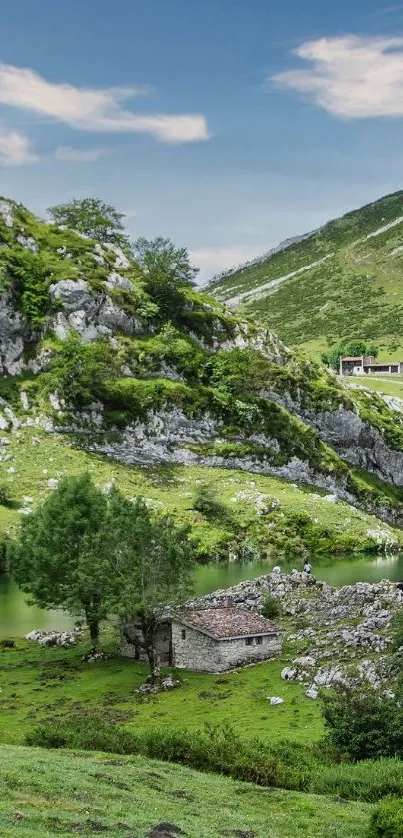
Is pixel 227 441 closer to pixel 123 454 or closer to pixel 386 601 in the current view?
pixel 123 454

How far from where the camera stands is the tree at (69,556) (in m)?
54.7

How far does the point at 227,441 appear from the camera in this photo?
449ft

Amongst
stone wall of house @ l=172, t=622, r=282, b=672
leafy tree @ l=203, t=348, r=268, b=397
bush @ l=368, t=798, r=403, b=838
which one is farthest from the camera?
leafy tree @ l=203, t=348, r=268, b=397

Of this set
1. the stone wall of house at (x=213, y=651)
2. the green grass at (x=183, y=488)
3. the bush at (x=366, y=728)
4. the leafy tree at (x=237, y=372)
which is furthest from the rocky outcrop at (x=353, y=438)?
the bush at (x=366, y=728)

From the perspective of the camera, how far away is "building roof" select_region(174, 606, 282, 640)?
5109 centimetres

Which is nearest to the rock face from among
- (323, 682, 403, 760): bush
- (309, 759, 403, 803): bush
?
(323, 682, 403, 760): bush

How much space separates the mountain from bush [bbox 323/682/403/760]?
70.1 m

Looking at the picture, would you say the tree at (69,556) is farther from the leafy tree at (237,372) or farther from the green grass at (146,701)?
the leafy tree at (237,372)

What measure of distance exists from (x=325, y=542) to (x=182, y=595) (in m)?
63.3

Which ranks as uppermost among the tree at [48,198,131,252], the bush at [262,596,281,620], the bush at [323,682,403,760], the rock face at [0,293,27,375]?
the tree at [48,198,131,252]

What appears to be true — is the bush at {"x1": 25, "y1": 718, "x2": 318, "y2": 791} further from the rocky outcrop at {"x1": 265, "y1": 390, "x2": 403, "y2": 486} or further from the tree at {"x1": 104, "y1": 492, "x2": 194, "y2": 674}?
the rocky outcrop at {"x1": 265, "y1": 390, "x2": 403, "y2": 486}

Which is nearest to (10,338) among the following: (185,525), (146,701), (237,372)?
(237,372)

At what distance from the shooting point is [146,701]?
151 ft

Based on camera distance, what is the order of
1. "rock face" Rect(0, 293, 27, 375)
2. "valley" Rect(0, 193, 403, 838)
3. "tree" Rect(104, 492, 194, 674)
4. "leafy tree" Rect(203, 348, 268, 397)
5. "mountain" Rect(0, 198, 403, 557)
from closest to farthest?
"valley" Rect(0, 193, 403, 838)
"tree" Rect(104, 492, 194, 674)
"mountain" Rect(0, 198, 403, 557)
"rock face" Rect(0, 293, 27, 375)
"leafy tree" Rect(203, 348, 268, 397)
